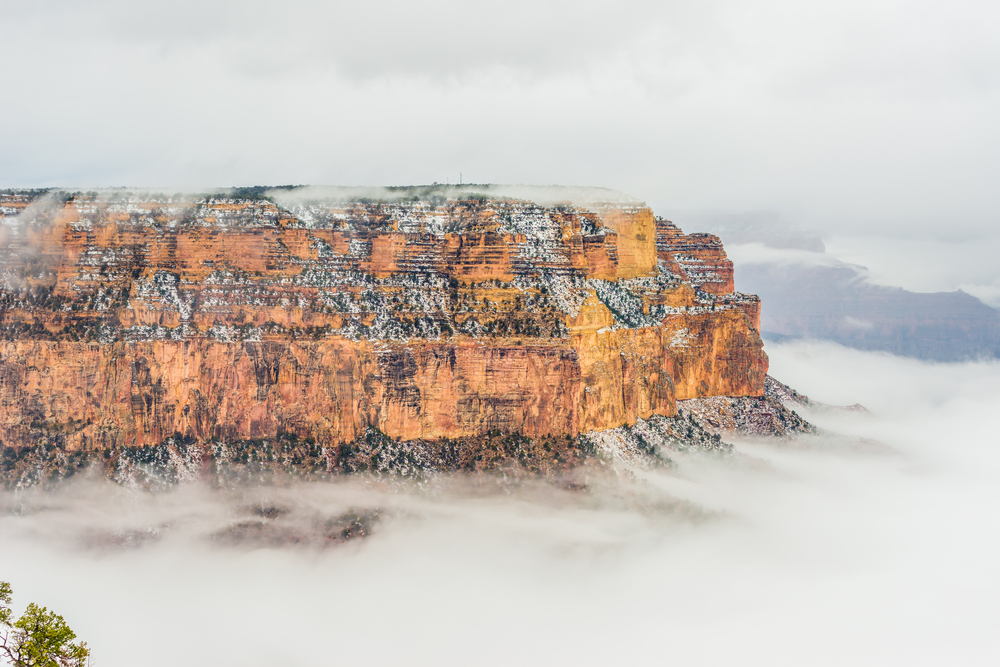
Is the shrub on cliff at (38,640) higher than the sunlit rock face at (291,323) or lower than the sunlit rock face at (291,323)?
lower

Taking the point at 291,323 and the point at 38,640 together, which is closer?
the point at 38,640

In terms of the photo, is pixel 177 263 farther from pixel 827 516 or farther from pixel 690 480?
pixel 827 516

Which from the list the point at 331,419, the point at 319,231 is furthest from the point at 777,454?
the point at 319,231

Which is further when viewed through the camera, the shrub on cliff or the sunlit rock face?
the sunlit rock face

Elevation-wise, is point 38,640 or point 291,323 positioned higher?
point 291,323

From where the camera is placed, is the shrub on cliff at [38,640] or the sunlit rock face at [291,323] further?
the sunlit rock face at [291,323]

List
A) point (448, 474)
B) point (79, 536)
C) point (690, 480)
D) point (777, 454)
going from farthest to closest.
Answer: point (777, 454) → point (690, 480) → point (448, 474) → point (79, 536)

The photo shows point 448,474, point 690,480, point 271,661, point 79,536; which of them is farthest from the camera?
point 690,480

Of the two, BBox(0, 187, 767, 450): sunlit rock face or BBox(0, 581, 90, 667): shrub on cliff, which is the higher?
BBox(0, 187, 767, 450): sunlit rock face
